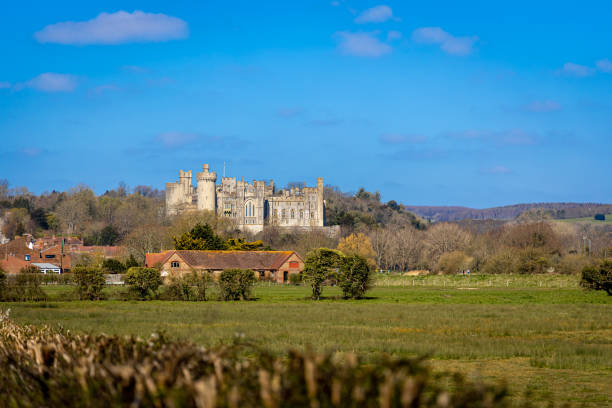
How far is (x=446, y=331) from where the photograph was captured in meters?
24.5

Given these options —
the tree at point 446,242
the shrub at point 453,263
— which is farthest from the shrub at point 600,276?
the tree at point 446,242

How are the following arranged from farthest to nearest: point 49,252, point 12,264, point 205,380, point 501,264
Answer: point 49,252 < point 12,264 < point 501,264 < point 205,380

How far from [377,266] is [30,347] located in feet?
350

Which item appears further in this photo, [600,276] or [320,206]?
[320,206]

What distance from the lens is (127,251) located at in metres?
97.2

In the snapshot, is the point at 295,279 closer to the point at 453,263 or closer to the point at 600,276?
the point at 453,263

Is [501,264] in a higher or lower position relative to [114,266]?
A: lower

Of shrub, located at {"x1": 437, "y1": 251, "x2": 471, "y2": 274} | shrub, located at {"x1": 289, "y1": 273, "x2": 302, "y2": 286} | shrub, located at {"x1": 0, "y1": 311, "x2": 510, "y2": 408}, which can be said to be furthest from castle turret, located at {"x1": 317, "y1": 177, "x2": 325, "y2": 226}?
shrub, located at {"x1": 0, "y1": 311, "x2": 510, "y2": 408}

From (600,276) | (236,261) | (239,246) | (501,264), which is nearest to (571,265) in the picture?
(501,264)

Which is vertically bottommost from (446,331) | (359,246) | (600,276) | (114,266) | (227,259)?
(446,331)

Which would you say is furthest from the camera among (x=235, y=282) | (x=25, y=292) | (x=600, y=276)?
(x=600, y=276)

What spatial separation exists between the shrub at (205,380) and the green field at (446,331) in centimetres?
111

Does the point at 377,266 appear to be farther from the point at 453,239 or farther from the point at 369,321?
the point at 369,321

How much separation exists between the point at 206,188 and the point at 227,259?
79387mm
